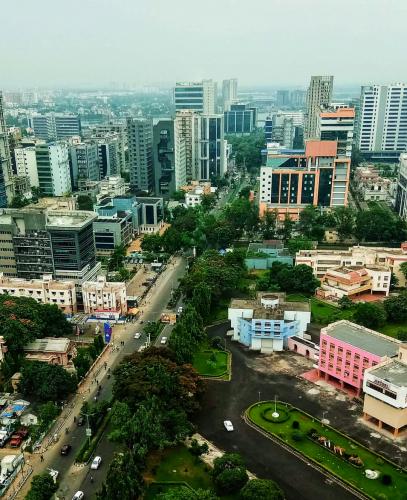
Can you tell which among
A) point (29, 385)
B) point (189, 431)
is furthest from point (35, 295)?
point (189, 431)

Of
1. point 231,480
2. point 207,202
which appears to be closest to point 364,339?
point 231,480

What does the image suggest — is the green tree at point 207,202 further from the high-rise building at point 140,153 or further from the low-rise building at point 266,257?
the low-rise building at point 266,257

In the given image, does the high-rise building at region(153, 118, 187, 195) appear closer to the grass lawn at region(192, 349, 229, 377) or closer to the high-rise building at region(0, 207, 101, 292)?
the high-rise building at region(0, 207, 101, 292)

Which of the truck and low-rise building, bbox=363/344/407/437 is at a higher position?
low-rise building, bbox=363/344/407/437

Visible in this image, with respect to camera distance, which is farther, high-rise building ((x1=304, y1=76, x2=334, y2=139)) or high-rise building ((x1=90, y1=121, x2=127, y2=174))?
high-rise building ((x1=304, y1=76, x2=334, y2=139))

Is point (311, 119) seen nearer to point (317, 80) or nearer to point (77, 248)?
point (317, 80)

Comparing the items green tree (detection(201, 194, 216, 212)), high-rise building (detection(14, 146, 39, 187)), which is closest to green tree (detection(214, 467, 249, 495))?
green tree (detection(201, 194, 216, 212))

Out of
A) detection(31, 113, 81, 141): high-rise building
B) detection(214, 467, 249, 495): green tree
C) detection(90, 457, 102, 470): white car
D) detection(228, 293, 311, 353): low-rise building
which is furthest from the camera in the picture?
detection(31, 113, 81, 141): high-rise building

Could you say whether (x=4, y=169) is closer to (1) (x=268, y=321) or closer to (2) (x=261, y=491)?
(1) (x=268, y=321)
